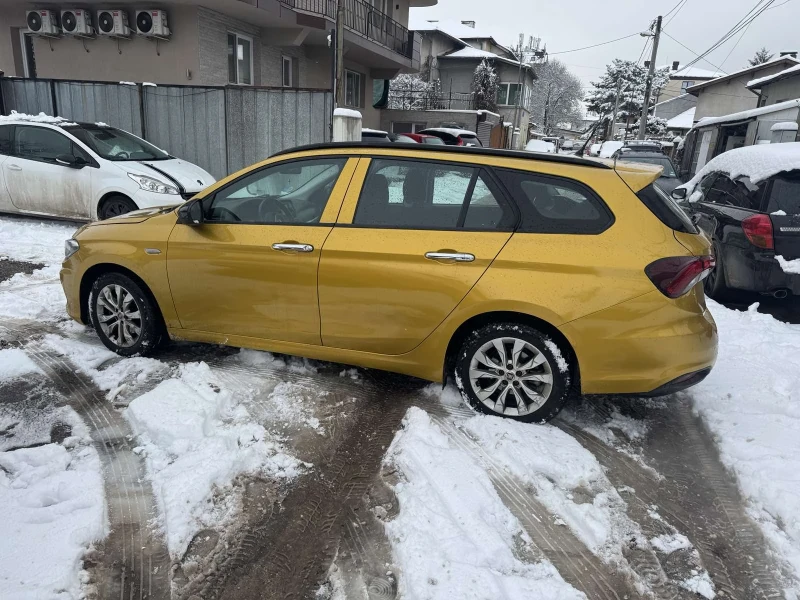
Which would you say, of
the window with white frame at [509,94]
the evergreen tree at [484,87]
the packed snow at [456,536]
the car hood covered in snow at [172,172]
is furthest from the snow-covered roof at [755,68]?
the packed snow at [456,536]

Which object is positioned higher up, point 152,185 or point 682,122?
point 682,122

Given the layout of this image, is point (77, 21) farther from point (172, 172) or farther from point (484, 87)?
point (484, 87)

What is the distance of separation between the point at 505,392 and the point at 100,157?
7.67 meters

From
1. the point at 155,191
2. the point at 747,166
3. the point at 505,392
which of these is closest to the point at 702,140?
the point at 747,166

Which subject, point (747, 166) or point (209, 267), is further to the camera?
point (747, 166)

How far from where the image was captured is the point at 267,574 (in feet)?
8.01

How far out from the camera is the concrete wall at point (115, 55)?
12711mm

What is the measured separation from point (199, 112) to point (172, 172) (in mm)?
3234

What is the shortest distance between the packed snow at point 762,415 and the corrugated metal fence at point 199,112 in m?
8.32

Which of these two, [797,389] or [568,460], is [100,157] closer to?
[568,460]

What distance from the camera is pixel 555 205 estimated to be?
3455 millimetres

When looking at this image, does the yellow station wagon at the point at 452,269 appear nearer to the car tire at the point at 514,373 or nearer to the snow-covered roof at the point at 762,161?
the car tire at the point at 514,373

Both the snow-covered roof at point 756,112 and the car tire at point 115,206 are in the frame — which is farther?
the snow-covered roof at point 756,112

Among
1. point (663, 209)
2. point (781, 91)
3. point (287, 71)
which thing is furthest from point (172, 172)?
point (781, 91)
